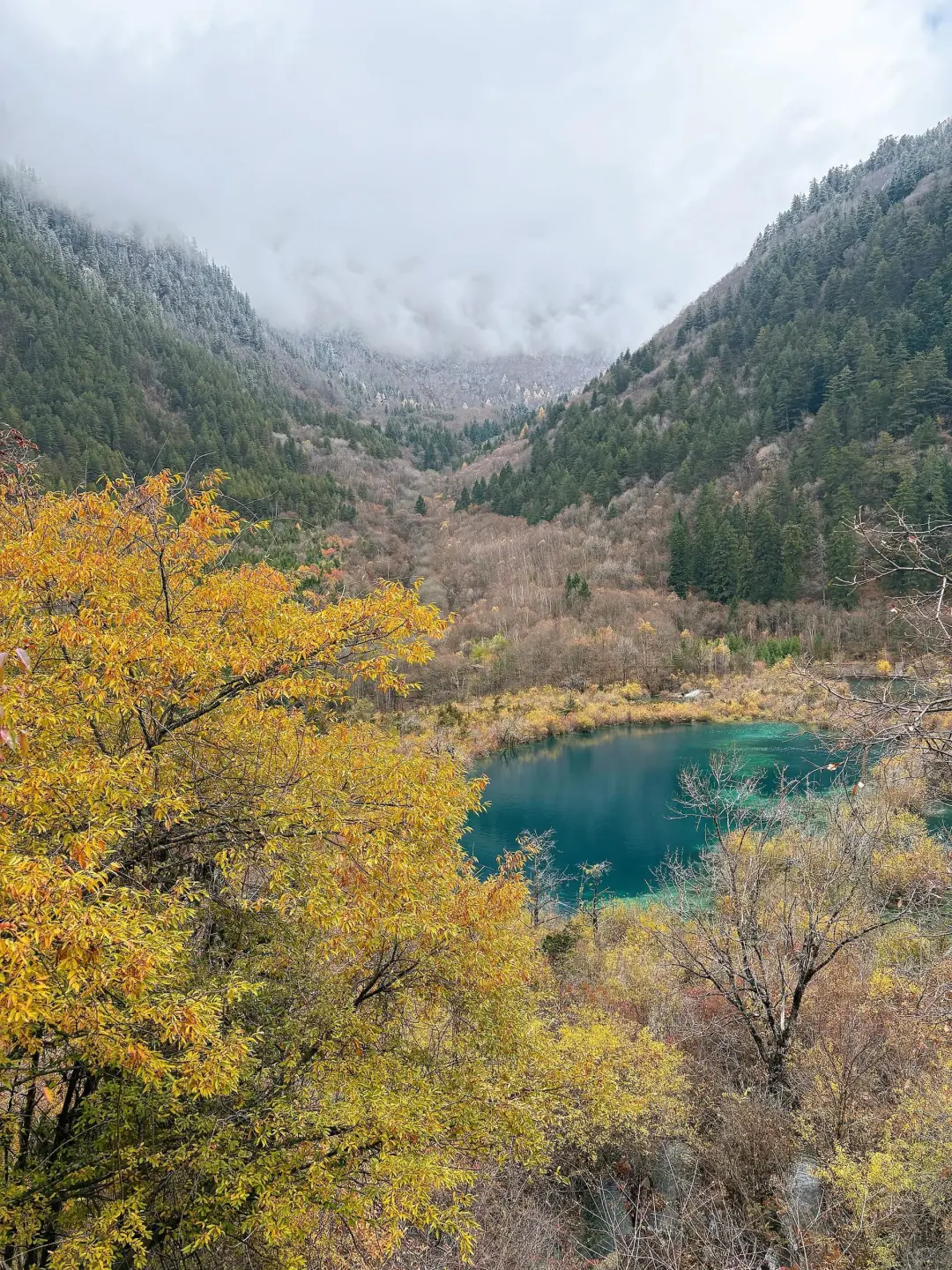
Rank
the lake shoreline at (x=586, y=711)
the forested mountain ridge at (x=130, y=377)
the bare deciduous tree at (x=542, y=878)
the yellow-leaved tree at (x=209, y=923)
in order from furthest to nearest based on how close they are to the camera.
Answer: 1. the forested mountain ridge at (x=130, y=377)
2. the lake shoreline at (x=586, y=711)
3. the bare deciduous tree at (x=542, y=878)
4. the yellow-leaved tree at (x=209, y=923)

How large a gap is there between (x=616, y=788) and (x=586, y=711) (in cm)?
1578

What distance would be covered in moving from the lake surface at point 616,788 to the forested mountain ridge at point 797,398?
2684cm

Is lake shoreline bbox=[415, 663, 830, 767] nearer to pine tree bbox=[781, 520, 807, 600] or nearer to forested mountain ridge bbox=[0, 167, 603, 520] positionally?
pine tree bbox=[781, 520, 807, 600]

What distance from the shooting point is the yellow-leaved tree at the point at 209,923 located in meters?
4.75

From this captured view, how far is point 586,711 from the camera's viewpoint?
199 feet

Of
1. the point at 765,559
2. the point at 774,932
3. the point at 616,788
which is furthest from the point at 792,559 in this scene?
the point at 774,932

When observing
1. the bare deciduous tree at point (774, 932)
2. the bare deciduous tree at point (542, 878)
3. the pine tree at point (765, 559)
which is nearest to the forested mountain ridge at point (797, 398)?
the pine tree at point (765, 559)

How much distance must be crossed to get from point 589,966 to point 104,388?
390 ft

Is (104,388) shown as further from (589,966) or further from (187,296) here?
(589,966)

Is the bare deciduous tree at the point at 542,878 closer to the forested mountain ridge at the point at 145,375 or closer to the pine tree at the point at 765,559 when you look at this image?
the forested mountain ridge at the point at 145,375

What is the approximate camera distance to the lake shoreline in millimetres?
55406

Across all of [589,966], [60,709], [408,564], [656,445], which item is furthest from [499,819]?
[656,445]

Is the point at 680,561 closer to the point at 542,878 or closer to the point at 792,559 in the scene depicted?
the point at 792,559

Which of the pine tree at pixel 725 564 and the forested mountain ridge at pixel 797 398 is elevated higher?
the forested mountain ridge at pixel 797 398
